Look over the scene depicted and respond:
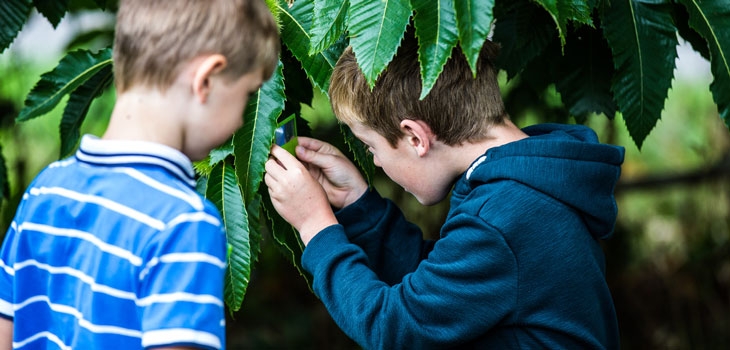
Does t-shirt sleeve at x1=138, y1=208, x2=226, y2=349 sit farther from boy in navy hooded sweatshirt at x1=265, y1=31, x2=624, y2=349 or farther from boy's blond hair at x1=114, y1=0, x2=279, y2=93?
boy in navy hooded sweatshirt at x1=265, y1=31, x2=624, y2=349

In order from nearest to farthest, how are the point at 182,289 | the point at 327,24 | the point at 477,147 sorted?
1. the point at 182,289
2. the point at 327,24
3. the point at 477,147

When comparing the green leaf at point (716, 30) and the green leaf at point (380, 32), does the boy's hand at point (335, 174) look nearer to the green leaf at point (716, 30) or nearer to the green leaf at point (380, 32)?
the green leaf at point (380, 32)

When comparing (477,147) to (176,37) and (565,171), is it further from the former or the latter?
(176,37)

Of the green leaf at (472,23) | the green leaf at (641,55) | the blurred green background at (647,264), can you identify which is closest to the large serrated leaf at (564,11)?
the green leaf at (472,23)

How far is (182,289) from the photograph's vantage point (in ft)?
3.22

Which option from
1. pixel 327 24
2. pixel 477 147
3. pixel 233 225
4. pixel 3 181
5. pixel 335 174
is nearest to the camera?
pixel 327 24

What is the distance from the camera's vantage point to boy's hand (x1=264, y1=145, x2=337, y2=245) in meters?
1.65

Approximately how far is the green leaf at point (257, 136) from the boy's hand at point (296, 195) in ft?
0.47

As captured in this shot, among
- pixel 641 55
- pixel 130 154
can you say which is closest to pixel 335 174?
pixel 641 55

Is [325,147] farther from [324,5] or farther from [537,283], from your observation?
[537,283]

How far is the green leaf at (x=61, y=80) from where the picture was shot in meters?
1.71

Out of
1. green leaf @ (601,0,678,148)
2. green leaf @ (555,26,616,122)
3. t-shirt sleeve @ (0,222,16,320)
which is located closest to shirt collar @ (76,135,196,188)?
t-shirt sleeve @ (0,222,16,320)

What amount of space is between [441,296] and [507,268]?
127 mm

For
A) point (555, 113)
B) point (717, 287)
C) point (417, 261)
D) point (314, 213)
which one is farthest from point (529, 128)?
point (717, 287)
